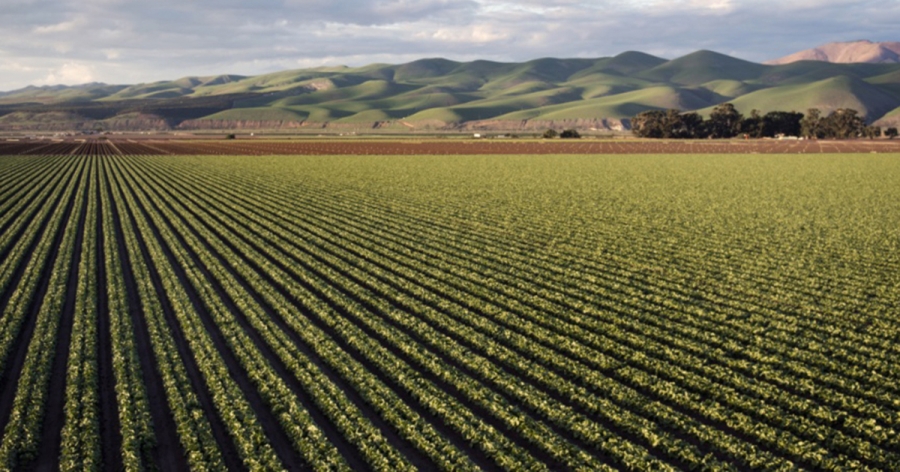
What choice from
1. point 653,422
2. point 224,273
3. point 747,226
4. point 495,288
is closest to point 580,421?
point 653,422

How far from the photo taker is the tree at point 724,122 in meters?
159

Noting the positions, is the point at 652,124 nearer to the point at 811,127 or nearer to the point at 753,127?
the point at 753,127

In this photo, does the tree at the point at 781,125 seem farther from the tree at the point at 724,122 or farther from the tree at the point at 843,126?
the tree at the point at 843,126

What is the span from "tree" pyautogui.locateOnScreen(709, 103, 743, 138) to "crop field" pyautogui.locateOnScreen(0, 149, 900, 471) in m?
129

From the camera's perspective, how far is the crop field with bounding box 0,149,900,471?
1295 cm

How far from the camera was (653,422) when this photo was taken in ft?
44.8

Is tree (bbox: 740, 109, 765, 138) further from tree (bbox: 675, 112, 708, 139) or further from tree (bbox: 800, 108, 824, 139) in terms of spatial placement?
tree (bbox: 675, 112, 708, 139)

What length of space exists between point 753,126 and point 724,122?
8408 millimetres

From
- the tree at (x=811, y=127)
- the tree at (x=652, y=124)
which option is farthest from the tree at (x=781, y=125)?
the tree at (x=652, y=124)

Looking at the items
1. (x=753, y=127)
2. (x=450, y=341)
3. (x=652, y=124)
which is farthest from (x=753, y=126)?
(x=450, y=341)

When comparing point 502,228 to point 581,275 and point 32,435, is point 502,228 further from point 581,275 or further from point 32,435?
point 32,435

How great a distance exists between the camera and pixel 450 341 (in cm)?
1805

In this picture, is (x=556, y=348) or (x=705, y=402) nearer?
(x=705, y=402)

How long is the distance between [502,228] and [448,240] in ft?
15.9
